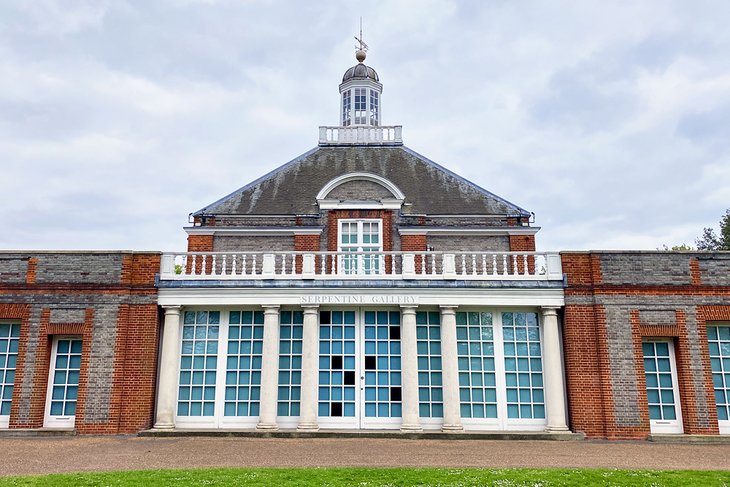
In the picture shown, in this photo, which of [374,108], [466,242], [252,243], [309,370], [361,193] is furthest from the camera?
[374,108]

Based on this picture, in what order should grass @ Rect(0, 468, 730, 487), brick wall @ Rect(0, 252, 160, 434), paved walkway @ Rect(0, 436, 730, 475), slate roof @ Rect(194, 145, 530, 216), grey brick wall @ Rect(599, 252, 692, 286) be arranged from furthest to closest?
slate roof @ Rect(194, 145, 530, 216), grey brick wall @ Rect(599, 252, 692, 286), brick wall @ Rect(0, 252, 160, 434), paved walkway @ Rect(0, 436, 730, 475), grass @ Rect(0, 468, 730, 487)

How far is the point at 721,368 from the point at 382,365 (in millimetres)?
8636

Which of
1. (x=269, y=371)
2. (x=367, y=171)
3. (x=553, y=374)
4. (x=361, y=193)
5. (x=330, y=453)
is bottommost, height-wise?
(x=330, y=453)

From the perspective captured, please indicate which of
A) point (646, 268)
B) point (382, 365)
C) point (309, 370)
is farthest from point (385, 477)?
point (646, 268)

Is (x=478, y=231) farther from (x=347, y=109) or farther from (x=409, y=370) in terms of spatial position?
(x=347, y=109)

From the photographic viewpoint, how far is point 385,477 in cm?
866

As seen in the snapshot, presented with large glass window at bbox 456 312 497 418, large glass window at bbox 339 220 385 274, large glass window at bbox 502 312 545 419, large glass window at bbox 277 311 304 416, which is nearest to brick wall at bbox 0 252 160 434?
large glass window at bbox 277 311 304 416

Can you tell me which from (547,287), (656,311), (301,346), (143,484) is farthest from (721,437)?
(143,484)

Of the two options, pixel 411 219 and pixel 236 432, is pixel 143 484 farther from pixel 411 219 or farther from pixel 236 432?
pixel 411 219

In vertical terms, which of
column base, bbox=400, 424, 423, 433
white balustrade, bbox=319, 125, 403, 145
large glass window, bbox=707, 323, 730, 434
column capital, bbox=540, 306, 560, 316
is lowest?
column base, bbox=400, 424, 423, 433

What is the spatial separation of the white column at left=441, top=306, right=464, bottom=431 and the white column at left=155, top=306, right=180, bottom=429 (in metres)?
6.92

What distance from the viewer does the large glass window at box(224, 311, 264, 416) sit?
14230 millimetres

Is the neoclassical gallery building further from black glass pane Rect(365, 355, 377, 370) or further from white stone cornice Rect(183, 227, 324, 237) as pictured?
white stone cornice Rect(183, 227, 324, 237)

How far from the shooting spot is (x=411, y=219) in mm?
20531
